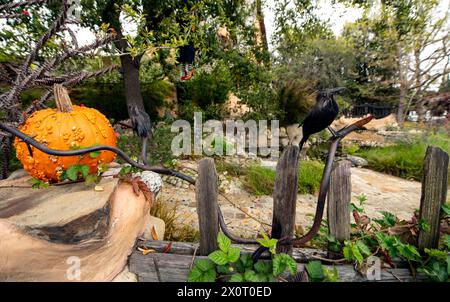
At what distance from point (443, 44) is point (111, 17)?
30.2 ft

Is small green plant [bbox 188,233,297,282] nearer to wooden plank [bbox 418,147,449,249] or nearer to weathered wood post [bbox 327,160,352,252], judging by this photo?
weathered wood post [bbox 327,160,352,252]

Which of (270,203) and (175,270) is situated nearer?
(175,270)

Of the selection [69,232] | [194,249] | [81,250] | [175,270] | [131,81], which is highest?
[131,81]

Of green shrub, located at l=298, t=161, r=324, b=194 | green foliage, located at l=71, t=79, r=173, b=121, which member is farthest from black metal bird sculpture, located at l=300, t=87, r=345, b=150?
green foliage, located at l=71, t=79, r=173, b=121

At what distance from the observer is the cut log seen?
1.06 m

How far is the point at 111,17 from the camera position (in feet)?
11.3

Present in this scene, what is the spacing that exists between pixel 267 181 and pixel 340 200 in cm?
267

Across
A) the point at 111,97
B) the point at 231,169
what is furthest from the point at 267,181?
the point at 111,97

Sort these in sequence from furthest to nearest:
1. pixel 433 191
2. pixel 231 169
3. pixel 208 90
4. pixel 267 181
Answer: pixel 208 90 < pixel 231 169 < pixel 267 181 < pixel 433 191

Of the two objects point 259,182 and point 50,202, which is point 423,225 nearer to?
point 50,202

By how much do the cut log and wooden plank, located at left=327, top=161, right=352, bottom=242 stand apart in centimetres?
113

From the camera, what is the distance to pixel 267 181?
395cm
